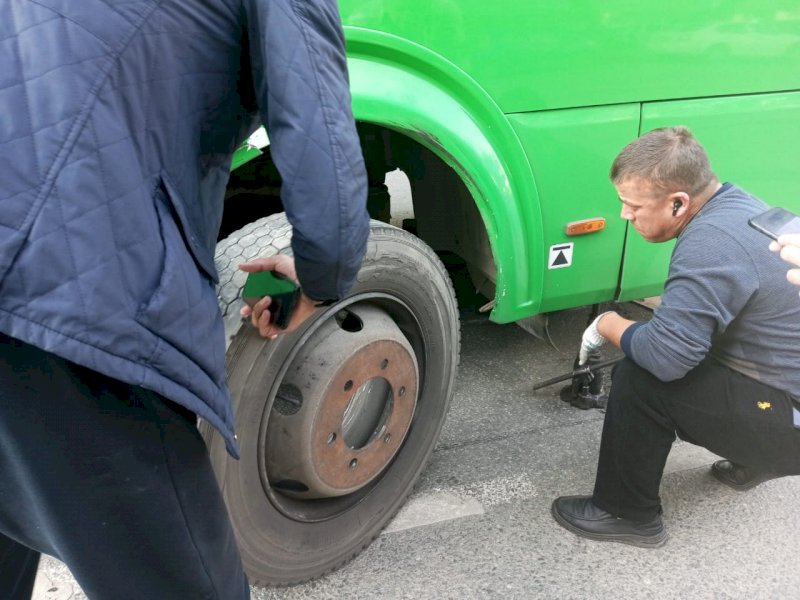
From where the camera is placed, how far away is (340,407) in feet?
5.91

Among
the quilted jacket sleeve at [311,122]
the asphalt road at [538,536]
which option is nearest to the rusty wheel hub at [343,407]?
the asphalt road at [538,536]

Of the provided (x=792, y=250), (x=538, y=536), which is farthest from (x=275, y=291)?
(x=538, y=536)

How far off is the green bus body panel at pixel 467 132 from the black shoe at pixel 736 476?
0.87m

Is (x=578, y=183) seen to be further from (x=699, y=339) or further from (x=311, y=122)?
(x=311, y=122)

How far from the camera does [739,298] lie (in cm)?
175

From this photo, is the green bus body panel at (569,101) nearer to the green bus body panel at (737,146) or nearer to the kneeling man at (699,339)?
the green bus body panel at (737,146)

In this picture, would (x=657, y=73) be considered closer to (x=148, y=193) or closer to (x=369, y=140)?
(x=369, y=140)

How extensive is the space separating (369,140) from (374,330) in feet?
2.61

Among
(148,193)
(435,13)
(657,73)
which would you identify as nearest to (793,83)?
(657,73)

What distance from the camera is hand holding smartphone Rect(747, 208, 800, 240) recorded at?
1.54m

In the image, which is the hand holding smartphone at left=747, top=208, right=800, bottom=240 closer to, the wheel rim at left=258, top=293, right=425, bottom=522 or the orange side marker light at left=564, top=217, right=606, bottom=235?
the orange side marker light at left=564, top=217, right=606, bottom=235

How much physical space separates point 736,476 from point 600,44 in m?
1.47

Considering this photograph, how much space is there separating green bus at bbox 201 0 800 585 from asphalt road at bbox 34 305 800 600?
5.6 inches

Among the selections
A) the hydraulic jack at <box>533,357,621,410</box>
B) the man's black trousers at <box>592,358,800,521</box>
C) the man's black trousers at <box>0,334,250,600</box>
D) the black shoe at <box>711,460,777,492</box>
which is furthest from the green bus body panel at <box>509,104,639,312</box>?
the man's black trousers at <box>0,334,250,600</box>
